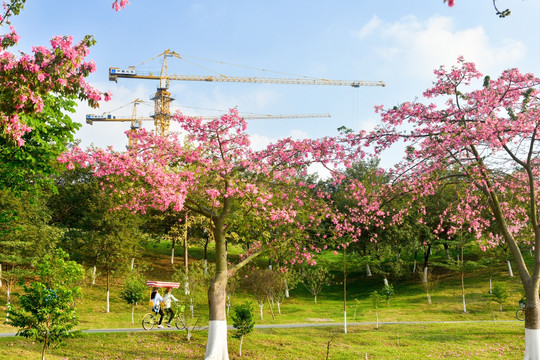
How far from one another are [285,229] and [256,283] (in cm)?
1515

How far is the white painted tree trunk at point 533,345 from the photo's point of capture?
602 inches

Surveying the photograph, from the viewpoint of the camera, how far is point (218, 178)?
17.2 m

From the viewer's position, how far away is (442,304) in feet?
135

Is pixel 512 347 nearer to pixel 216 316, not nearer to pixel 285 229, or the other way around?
pixel 285 229

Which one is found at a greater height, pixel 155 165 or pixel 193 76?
pixel 193 76

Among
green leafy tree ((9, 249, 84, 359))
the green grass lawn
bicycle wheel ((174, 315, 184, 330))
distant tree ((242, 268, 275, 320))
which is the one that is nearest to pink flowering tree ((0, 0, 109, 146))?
green leafy tree ((9, 249, 84, 359))

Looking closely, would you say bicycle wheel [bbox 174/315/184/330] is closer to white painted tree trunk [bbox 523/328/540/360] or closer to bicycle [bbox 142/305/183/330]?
bicycle [bbox 142/305/183/330]

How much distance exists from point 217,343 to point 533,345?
11.3 meters

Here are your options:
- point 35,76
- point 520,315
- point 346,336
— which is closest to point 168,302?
point 346,336

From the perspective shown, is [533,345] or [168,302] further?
[168,302]

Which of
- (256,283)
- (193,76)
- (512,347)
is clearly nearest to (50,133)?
(256,283)

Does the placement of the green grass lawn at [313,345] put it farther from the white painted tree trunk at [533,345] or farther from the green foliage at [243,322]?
the white painted tree trunk at [533,345]

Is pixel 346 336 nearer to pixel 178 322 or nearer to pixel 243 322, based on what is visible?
pixel 243 322

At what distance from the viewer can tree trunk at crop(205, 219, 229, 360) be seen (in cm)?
1748
